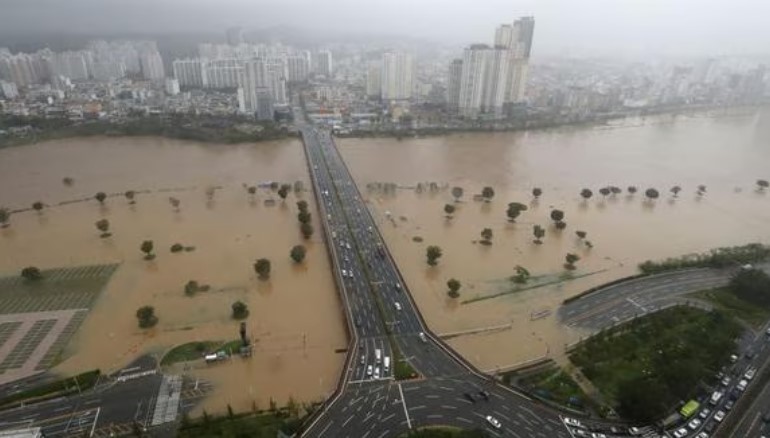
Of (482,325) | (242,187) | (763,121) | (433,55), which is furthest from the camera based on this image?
(433,55)

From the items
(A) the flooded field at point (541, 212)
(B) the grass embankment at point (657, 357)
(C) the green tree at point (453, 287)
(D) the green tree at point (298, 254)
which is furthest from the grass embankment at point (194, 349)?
(B) the grass embankment at point (657, 357)

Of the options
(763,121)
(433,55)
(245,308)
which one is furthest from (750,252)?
(433,55)

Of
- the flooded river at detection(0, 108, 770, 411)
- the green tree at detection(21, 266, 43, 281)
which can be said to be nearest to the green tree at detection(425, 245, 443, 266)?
the flooded river at detection(0, 108, 770, 411)

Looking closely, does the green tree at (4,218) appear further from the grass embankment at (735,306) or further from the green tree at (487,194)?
the grass embankment at (735,306)

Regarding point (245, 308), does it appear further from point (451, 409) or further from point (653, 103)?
point (653, 103)

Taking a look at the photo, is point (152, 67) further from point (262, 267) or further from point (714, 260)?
point (714, 260)

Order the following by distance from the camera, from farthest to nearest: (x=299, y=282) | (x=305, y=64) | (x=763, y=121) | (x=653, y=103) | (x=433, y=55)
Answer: (x=433, y=55) → (x=305, y=64) → (x=653, y=103) → (x=763, y=121) → (x=299, y=282)
